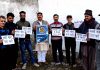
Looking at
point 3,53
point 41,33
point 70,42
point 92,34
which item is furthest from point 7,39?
point 70,42

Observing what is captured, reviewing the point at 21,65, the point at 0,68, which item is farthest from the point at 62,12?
the point at 0,68

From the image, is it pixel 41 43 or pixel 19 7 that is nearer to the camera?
pixel 41 43

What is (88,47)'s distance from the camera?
1055 cm

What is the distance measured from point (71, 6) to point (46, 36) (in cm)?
225

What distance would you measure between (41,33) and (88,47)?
2.11m

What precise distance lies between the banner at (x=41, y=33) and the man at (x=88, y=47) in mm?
1536

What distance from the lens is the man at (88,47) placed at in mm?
10359

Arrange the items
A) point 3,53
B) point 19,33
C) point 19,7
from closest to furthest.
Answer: point 3,53 < point 19,33 < point 19,7

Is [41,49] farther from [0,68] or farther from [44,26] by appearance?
[0,68]

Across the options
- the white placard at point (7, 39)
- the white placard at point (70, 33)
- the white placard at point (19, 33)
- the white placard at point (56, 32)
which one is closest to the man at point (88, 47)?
the white placard at point (70, 33)

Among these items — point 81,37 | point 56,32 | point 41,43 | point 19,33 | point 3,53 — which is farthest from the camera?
point 41,43

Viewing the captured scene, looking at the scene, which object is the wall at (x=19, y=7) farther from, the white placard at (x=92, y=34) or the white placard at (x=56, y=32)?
the white placard at (x=92, y=34)

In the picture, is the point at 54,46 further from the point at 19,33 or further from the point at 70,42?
the point at 19,33

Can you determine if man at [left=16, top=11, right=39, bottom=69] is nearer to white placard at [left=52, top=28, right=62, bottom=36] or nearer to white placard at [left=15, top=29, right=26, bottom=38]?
white placard at [left=15, top=29, right=26, bottom=38]
